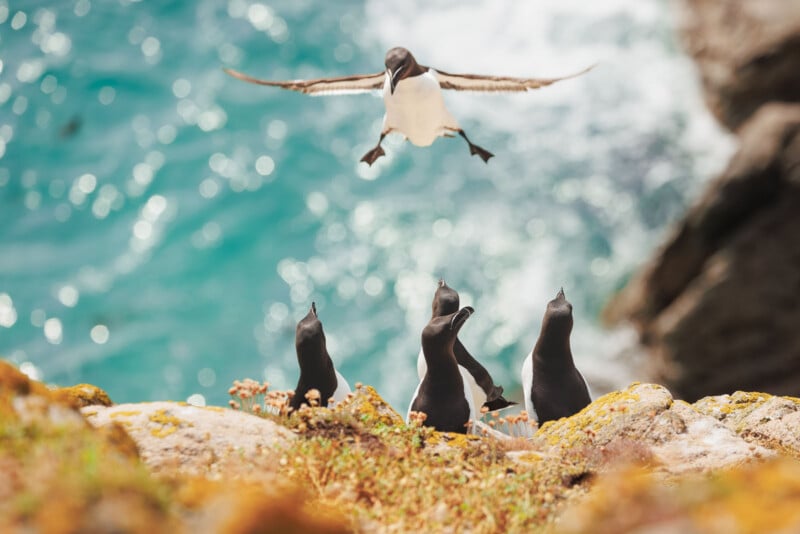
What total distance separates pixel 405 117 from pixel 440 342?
3.47m

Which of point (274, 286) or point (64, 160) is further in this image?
point (64, 160)

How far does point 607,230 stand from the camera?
23672mm

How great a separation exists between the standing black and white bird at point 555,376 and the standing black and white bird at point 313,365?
1782mm

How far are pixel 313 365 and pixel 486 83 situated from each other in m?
4.16

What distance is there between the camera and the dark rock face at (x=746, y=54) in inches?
789

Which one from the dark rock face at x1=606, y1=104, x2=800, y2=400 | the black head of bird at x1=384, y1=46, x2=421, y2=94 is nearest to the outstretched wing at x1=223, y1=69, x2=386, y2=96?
the black head of bird at x1=384, y1=46, x2=421, y2=94

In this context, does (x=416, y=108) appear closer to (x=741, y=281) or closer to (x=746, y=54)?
(x=741, y=281)

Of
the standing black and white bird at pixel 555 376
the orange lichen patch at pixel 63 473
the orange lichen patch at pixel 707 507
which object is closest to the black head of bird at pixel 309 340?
the standing black and white bird at pixel 555 376

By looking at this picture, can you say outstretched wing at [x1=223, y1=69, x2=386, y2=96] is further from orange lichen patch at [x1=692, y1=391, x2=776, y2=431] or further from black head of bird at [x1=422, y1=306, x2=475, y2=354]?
orange lichen patch at [x1=692, y1=391, x2=776, y2=431]

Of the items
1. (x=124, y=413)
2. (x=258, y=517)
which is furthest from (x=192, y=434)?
(x=258, y=517)

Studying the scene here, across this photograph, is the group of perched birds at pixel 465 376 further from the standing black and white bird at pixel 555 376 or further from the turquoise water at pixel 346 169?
the turquoise water at pixel 346 169

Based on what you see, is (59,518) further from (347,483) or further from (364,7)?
(364,7)

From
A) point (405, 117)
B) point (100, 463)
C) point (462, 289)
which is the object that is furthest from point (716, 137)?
point (100, 463)

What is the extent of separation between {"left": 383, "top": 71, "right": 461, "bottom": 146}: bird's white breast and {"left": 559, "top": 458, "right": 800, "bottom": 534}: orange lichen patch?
7.09m
